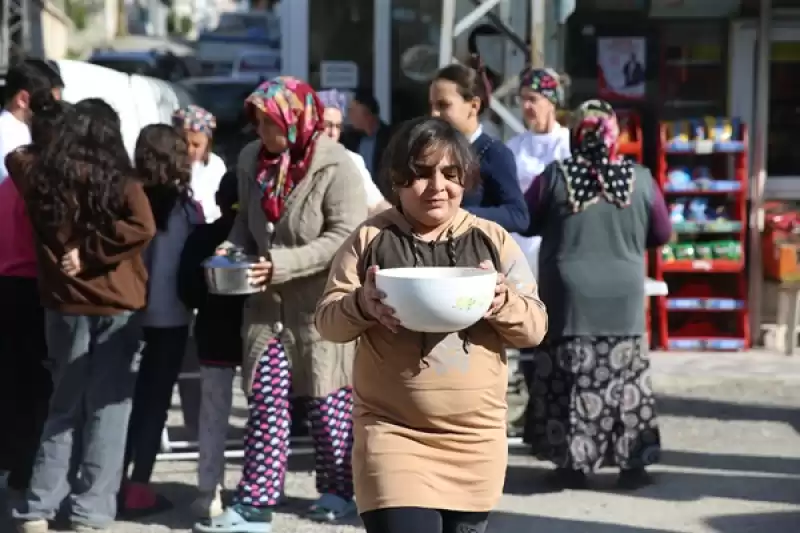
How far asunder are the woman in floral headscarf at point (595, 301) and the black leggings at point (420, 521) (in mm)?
2444

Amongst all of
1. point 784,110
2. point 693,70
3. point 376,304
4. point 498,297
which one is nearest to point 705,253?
point 784,110

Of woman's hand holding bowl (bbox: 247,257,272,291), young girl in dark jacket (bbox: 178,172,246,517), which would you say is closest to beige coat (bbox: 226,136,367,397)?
woman's hand holding bowl (bbox: 247,257,272,291)

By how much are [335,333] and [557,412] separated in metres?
2.79

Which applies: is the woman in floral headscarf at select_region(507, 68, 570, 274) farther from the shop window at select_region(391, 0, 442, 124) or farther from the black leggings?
the black leggings

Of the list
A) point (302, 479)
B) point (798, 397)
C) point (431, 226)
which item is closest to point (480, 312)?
point (431, 226)

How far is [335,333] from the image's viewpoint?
138 inches

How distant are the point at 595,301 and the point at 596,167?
1.97 ft

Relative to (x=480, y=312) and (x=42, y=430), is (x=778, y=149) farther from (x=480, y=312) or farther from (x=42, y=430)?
(x=480, y=312)

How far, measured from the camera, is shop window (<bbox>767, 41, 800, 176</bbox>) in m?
9.61

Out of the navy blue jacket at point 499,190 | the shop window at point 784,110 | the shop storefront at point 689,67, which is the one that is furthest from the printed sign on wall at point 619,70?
the navy blue jacket at point 499,190

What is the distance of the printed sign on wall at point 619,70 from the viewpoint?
9742 mm

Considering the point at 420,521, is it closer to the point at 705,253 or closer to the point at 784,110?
the point at 705,253

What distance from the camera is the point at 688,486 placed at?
20.3 feet

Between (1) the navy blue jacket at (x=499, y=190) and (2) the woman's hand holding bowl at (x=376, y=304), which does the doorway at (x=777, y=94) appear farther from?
(2) the woman's hand holding bowl at (x=376, y=304)
